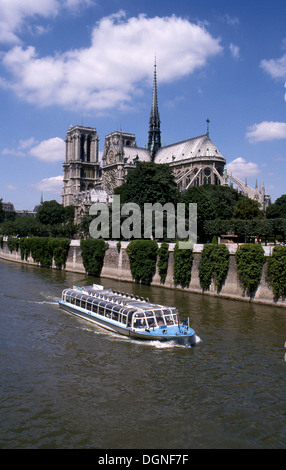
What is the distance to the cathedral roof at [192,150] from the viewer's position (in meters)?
114

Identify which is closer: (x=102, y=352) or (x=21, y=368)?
(x=21, y=368)

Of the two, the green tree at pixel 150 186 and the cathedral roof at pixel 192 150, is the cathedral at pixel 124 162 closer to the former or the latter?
the cathedral roof at pixel 192 150

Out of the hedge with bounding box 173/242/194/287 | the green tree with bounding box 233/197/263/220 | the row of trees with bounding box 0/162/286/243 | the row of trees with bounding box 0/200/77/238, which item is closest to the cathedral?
the row of trees with bounding box 0/200/77/238

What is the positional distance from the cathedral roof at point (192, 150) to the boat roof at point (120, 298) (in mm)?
85060

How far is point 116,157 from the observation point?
139625 millimetres

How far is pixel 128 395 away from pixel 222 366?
524 centimetres

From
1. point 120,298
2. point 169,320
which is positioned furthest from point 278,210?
point 169,320

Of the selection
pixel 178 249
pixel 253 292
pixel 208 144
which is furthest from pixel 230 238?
pixel 208 144

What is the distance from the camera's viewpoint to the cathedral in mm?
111500

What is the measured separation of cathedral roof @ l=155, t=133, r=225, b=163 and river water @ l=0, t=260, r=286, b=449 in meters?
89.3

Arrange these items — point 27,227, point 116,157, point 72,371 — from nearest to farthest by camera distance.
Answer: point 72,371, point 27,227, point 116,157

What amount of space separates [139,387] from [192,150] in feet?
348

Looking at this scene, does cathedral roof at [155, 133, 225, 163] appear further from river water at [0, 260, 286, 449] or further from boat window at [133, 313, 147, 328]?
boat window at [133, 313, 147, 328]

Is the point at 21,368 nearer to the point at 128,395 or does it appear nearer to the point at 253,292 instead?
the point at 128,395
